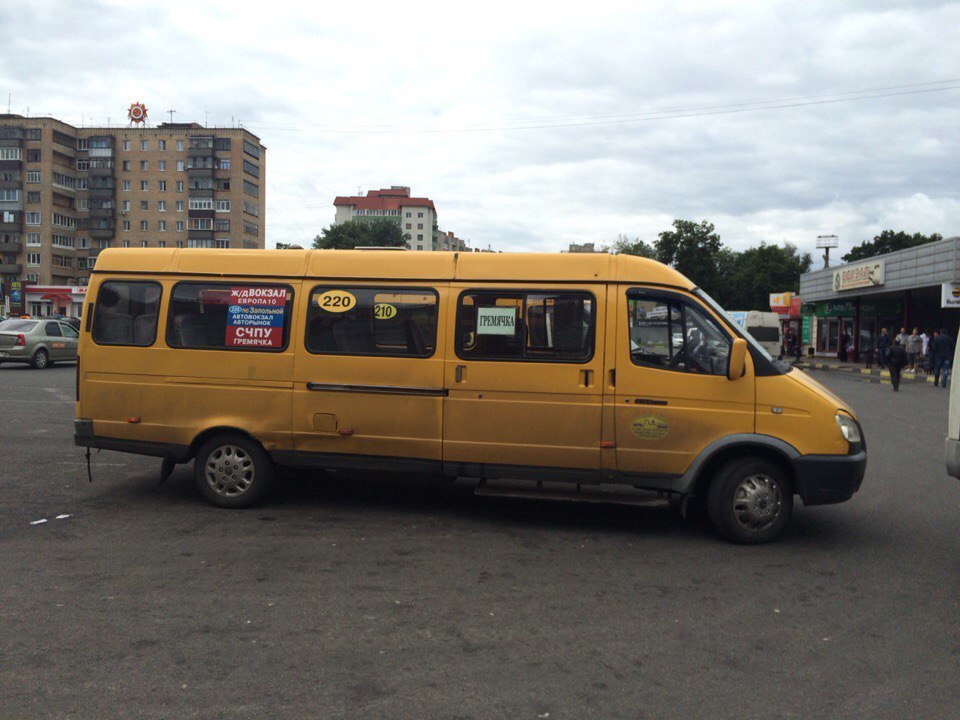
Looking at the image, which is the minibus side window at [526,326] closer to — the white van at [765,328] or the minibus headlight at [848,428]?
the minibus headlight at [848,428]

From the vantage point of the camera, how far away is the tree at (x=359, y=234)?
10444 centimetres

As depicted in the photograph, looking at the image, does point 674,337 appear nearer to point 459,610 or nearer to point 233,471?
point 459,610

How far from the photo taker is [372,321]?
23.6ft

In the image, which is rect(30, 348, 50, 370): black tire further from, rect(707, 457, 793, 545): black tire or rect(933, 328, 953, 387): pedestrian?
rect(933, 328, 953, 387): pedestrian

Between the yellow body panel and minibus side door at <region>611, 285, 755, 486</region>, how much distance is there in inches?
0.5

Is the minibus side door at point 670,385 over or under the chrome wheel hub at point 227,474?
over

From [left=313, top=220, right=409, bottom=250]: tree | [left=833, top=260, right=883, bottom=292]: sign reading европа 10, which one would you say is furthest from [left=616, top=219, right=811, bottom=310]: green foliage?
[left=833, top=260, right=883, bottom=292]: sign reading европа 10

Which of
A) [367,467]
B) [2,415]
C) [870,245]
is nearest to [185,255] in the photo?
[367,467]

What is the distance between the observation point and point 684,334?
6.63m

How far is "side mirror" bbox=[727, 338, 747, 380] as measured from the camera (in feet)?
20.9

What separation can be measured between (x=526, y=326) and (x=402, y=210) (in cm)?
16195

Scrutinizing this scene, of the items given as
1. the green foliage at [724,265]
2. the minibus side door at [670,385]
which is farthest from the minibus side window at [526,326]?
the green foliage at [724,265]

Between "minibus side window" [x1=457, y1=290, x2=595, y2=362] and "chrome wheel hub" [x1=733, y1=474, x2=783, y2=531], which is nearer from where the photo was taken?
"chrome wheel hub" [x1=733, y1=474, x2=783, y2=531]

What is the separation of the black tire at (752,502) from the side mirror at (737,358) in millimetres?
717
